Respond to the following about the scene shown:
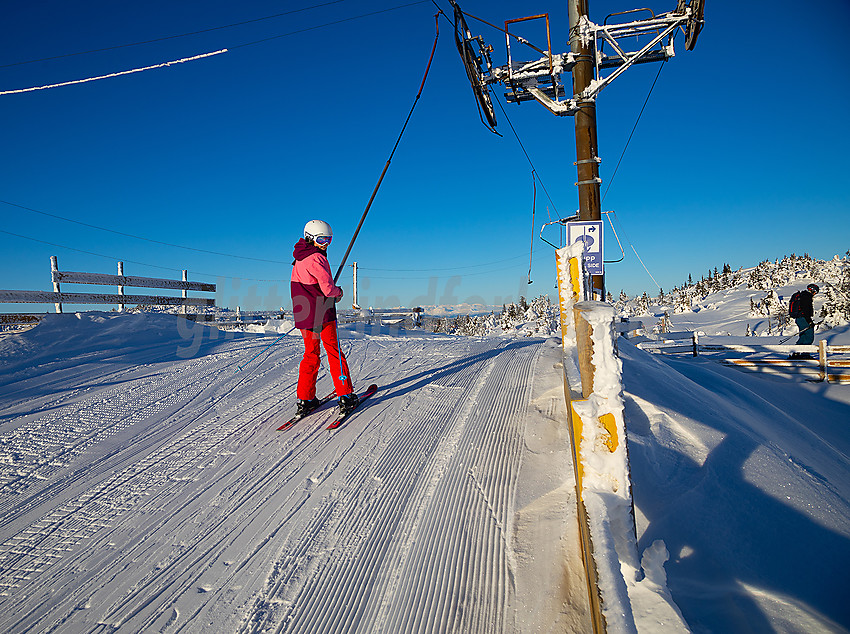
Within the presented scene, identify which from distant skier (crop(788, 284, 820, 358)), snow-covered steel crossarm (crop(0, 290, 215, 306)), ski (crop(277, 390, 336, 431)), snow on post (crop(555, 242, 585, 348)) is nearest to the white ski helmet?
ski (crop(277, 390, 336, 431))

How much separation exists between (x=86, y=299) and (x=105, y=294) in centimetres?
61

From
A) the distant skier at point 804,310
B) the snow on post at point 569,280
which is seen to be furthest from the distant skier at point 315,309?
the distant skier at point 804,310

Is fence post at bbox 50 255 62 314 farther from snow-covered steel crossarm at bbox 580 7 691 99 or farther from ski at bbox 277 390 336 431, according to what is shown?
snow-covered steel crossarm at bbox 580 7 691 99

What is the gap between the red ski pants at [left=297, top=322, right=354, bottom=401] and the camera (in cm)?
453

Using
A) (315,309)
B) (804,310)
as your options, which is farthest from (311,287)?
(804,310)

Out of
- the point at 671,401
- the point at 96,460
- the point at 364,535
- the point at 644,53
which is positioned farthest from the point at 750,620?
the point at 644,53

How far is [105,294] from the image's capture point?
1014 centimetres

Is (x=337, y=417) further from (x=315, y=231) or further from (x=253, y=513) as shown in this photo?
(x=315, y=231)

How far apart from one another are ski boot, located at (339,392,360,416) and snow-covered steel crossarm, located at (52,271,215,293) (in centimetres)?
855

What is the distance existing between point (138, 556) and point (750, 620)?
3062 mm

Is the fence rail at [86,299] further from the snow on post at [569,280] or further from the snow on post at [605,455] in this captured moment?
the snow on post at [605,455]

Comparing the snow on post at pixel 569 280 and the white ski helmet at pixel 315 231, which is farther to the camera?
the white ski helmet at pixel 315 231

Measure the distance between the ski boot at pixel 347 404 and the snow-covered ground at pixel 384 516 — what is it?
6.0 inches

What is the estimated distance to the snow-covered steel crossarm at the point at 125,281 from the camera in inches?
360
